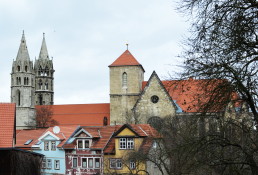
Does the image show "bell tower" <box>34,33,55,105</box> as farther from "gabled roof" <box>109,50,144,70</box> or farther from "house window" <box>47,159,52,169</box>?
"house window" <box>47,159,52,169</box>

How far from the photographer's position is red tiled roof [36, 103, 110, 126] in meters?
62.7

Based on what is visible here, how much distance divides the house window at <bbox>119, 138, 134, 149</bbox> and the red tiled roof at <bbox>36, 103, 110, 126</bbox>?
25.7m

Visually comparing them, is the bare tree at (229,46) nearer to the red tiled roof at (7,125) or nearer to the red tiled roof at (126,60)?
the red tiled roof at (7,125)

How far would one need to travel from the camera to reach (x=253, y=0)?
9.38 metres

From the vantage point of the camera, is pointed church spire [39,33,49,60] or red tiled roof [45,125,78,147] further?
pointed church spire [39,33,49,60]

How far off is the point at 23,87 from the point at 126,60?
27.2m

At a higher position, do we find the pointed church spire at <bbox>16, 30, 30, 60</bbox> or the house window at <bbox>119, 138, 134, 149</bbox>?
the pointed church spire at <bbox>16, 30, 30, 60</bbox>

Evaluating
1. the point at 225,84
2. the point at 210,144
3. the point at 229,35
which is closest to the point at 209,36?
the point at 229,35

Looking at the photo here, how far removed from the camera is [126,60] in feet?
189

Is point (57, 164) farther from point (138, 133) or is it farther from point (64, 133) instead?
point (138, 133)

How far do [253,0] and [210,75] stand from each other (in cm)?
193

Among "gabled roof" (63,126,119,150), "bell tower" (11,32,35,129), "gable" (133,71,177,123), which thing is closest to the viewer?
"gabled roof" (63,126,119,150)

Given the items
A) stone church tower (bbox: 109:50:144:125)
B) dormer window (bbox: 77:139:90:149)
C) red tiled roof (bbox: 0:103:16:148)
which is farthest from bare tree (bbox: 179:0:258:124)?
stone church tower (bbox: 109:50:144:125)

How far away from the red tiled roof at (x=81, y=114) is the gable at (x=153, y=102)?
1153 centimetres
